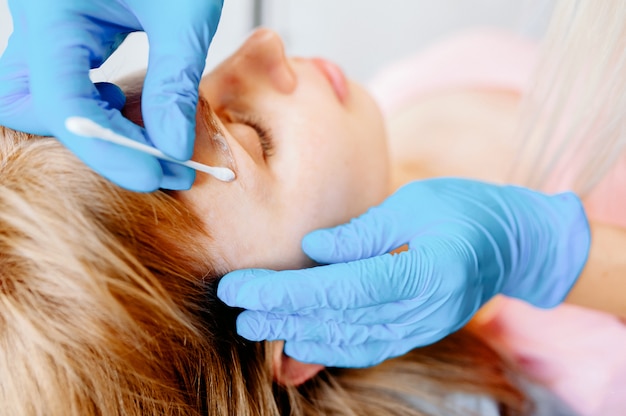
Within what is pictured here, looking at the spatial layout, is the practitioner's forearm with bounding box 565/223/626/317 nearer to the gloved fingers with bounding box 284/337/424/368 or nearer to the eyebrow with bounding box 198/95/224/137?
the gloved fingers with bounding box 284/337/424/368

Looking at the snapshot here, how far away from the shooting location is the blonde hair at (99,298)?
30.8 inches

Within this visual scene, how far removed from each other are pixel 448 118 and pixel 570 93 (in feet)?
1.79

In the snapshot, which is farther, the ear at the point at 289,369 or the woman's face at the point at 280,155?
the ear at the point at 289,369

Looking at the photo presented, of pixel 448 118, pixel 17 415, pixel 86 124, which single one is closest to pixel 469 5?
pixel 448 118

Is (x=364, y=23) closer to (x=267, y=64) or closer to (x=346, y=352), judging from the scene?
(x=267, y=64)

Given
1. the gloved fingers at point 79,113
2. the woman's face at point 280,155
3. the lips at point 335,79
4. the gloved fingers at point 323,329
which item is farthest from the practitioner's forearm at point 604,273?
the gloved fingers at point 79,113

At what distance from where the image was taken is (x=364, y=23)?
213 centimetres

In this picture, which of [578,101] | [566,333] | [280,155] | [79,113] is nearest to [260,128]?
[280,155]

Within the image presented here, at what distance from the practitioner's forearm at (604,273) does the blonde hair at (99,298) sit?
2.02ft

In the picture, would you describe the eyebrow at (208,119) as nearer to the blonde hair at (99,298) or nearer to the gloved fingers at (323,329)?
the blonde hair at (99,298)

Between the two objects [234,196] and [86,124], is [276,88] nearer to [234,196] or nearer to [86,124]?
[234,196]

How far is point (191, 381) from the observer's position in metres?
0.89

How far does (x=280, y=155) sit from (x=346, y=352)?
34cm

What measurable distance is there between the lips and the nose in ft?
0.27
